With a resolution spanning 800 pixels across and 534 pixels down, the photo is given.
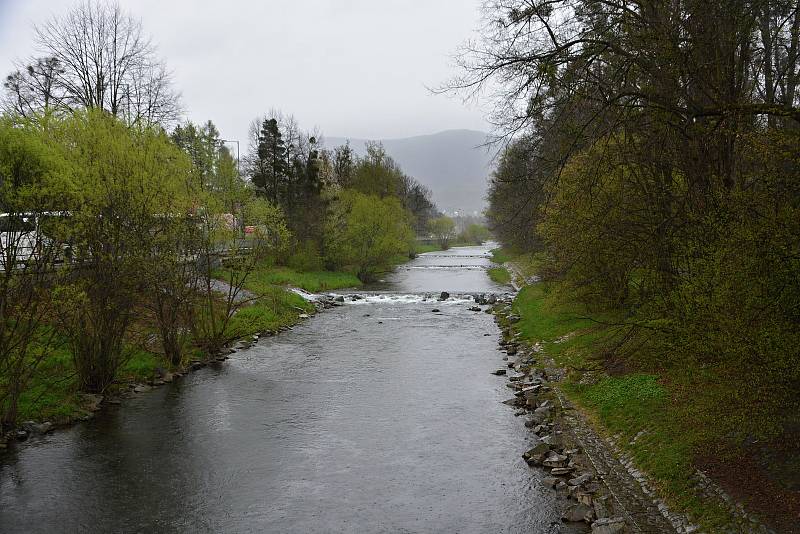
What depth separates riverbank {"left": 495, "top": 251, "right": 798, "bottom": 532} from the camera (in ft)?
23.5

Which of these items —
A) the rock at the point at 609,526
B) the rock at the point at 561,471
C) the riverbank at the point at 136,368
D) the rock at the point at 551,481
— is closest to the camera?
the rock at the point at 609,526

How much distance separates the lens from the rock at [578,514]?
28.5 feet

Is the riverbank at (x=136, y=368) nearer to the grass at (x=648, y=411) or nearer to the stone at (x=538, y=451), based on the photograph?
the stone at (x=538, y=451)

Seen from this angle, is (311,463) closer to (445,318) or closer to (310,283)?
(445,318)

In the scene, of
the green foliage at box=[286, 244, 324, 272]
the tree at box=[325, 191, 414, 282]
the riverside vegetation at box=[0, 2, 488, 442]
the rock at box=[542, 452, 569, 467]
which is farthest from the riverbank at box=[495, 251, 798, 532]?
the tree at box=[325, 191, 414, 282]

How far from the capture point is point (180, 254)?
1822cm

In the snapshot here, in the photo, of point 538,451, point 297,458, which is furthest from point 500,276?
point 297,458

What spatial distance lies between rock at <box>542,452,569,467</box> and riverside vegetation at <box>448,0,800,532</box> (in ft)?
4.22

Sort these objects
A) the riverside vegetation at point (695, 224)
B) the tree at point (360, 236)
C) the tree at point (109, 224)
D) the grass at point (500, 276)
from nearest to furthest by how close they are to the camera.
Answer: the riverside vegetation at point (695, 224), the tree at point (109, 224), the tree at point (360, 236), the grass at point (500, 276)

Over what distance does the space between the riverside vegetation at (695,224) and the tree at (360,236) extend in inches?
1277

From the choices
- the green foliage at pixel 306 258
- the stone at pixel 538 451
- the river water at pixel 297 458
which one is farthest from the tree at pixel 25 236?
the green foliage at pixel 306 258

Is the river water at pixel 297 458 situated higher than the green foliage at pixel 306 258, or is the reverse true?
the green foliage at pixel 306 258

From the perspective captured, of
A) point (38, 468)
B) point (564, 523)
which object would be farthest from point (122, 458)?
point (564, 523)

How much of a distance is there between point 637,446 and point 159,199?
44.0ft
